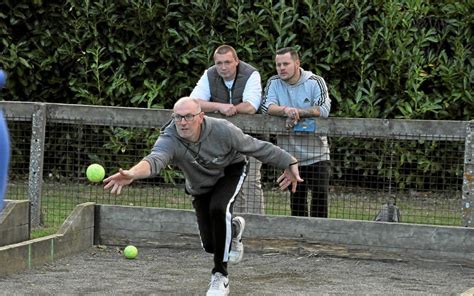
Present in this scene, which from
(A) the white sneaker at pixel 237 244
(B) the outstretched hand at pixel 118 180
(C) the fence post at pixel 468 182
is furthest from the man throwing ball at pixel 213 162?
(C) the fence post at pixel 468 182

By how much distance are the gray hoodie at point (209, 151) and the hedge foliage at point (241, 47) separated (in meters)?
4.39

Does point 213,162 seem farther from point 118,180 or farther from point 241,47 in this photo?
point 241,47

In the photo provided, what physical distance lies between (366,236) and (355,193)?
4.28 ft

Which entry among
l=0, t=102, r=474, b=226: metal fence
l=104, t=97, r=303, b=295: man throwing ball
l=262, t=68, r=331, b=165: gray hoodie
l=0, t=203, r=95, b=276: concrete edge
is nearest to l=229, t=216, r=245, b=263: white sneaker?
l=104, t=97, r=303, b=295: man throwing ball

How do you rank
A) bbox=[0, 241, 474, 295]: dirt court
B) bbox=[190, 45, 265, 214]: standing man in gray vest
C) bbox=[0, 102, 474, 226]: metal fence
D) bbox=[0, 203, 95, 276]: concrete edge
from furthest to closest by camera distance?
1. bbox=[190, 45, 265, 214]: standing man in gray vest
2. bbox=[0, 102, 474, 226]: metal fence
3. bbox=[0, 203, 95, 276]: concrete edge
4. bbox=[0, 241, 474, 295]: dirt court

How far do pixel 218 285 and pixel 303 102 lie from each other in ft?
8.68

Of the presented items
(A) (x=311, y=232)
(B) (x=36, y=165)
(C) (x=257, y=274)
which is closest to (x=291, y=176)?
(C) (x=257, y=274)

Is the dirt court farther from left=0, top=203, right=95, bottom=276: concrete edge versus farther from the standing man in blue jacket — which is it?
the standing man in blue jacket

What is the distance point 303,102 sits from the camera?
10.7 meters

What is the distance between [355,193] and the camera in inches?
454

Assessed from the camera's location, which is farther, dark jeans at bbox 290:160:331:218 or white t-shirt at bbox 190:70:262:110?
white t-shirt at bbox 190:70:262:110

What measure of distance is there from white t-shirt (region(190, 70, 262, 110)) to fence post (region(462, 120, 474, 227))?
6.59ft

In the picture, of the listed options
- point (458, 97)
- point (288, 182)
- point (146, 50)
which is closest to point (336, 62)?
point (458, 97)

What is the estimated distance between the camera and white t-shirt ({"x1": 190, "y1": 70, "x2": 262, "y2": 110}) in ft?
35.4
